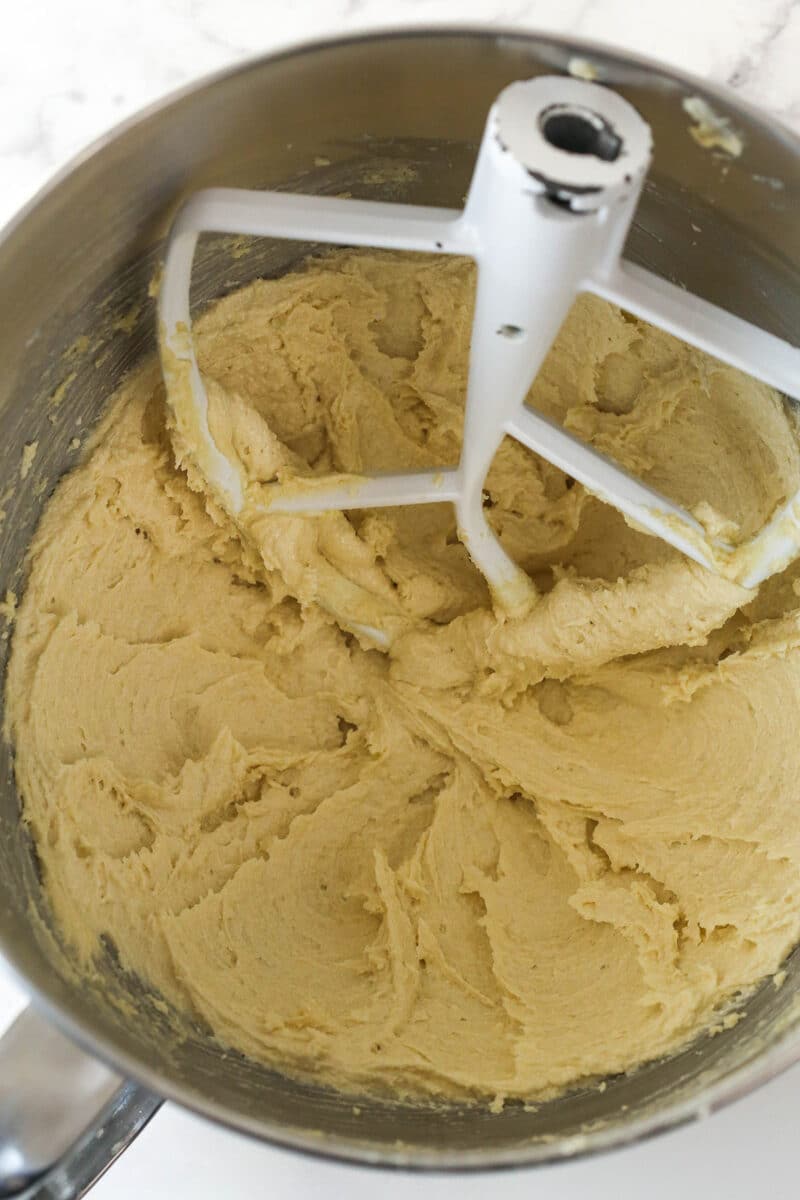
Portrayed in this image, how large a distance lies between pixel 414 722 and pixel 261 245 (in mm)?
508

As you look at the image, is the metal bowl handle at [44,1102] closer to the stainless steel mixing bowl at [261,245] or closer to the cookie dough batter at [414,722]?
the stainless steel mixing bowl at [261,245]

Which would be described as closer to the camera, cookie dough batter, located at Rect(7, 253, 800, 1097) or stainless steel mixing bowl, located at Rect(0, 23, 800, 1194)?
stainless steel mixing bowl, located at Rect(0, 23, 800, 1194)

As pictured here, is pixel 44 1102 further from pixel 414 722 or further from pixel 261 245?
pixel 261 245

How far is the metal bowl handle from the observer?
620 millimetres

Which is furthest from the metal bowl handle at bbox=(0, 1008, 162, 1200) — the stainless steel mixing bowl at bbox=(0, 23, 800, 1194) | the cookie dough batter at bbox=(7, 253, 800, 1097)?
the cookie dough batter at bbox=(7, 253, 800, 1097)

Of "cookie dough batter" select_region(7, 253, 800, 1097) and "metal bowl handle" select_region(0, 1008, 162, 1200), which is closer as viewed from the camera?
"metal bowl handle" select_region(0, 1008, 162, 1200)

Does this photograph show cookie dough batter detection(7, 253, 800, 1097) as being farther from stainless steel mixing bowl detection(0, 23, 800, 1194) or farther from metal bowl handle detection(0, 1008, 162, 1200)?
metal bowl handle detection(0, 1008, 162, 1200)

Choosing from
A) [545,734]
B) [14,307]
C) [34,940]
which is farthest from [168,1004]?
[14,307]

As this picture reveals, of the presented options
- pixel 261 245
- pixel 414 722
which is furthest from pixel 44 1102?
pixel 261 245

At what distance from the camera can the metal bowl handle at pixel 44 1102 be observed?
0.62 m

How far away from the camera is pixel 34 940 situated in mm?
737

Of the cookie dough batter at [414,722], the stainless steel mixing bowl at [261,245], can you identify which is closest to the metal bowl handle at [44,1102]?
the stainless steel mixing bowl at [261,245]

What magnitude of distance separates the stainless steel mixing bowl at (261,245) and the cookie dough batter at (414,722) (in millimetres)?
39

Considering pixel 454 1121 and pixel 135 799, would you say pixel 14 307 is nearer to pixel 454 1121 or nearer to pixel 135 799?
pixel 135 799
